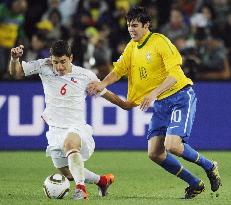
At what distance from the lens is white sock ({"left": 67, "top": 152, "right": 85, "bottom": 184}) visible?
29.9 feet

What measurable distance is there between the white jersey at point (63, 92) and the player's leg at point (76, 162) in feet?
1.05

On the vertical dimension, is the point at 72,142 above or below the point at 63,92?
below

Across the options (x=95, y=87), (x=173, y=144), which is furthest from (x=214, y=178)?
(x=95, y=87)

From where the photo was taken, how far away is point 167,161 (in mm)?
9859

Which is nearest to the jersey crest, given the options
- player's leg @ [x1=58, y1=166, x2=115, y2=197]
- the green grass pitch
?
player's leg @ [x1=58, y1=166, x2=115, y2=197]

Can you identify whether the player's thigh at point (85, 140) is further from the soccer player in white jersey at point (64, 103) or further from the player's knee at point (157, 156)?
the player's knee at point (157, 156)

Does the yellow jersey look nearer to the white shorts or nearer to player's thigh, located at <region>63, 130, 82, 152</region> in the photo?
the white shorts

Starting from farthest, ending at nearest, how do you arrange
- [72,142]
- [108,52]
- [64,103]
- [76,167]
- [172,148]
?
[108,52], [64,103], [172,148], [72,142], [76,167]

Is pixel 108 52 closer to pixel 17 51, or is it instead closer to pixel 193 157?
pixel 193 157

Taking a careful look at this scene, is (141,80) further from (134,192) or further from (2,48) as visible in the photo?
(2,48)

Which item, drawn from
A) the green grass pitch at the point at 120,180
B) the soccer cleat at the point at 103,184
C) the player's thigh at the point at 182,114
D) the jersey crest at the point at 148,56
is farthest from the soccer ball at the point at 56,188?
the jersey crest at the point at 148,56

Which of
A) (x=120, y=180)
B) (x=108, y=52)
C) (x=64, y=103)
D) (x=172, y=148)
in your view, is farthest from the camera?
(x=108, y=52)

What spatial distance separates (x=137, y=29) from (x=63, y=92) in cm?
103

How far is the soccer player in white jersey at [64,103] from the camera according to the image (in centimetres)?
948
